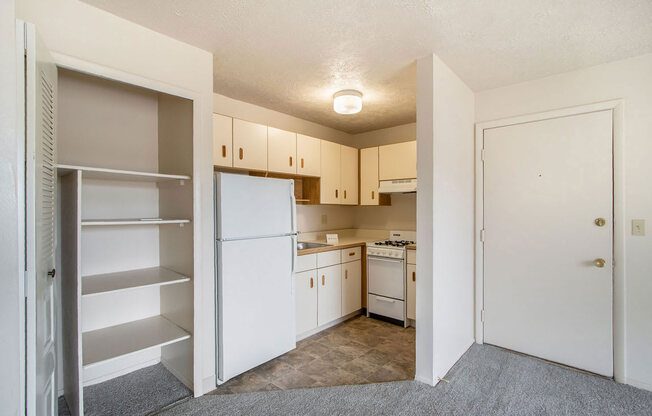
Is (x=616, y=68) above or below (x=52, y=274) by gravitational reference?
above

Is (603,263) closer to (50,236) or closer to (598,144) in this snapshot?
(598,144)

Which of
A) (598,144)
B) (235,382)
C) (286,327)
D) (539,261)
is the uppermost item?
(598,144)

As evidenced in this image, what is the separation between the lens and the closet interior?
1.94 meters

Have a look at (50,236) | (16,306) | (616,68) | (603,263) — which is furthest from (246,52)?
(603,263)

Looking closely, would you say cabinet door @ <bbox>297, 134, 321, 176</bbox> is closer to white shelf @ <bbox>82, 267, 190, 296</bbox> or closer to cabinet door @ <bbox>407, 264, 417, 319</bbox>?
cabinet door @ <bbox>407, 264, 417, 319</bbox>

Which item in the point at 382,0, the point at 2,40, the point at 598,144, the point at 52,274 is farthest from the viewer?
the point at 598,144

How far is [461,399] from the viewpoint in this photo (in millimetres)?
2094

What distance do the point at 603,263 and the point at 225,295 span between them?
9.52ft

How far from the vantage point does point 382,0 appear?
1.66 m

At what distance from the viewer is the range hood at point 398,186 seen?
361cm

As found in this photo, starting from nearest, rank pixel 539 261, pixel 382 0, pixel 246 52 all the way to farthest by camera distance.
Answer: pixel 382 0 < pixel 246 52 < pixel 539 261

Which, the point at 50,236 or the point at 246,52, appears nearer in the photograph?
the point at 50,236

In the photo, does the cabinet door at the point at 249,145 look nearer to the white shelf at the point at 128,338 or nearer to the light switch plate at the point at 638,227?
the white shelf at the point at 128,338

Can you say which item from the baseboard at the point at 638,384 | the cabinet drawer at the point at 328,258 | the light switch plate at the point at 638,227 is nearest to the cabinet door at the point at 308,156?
the cabinet drawer at the point at 328,258
